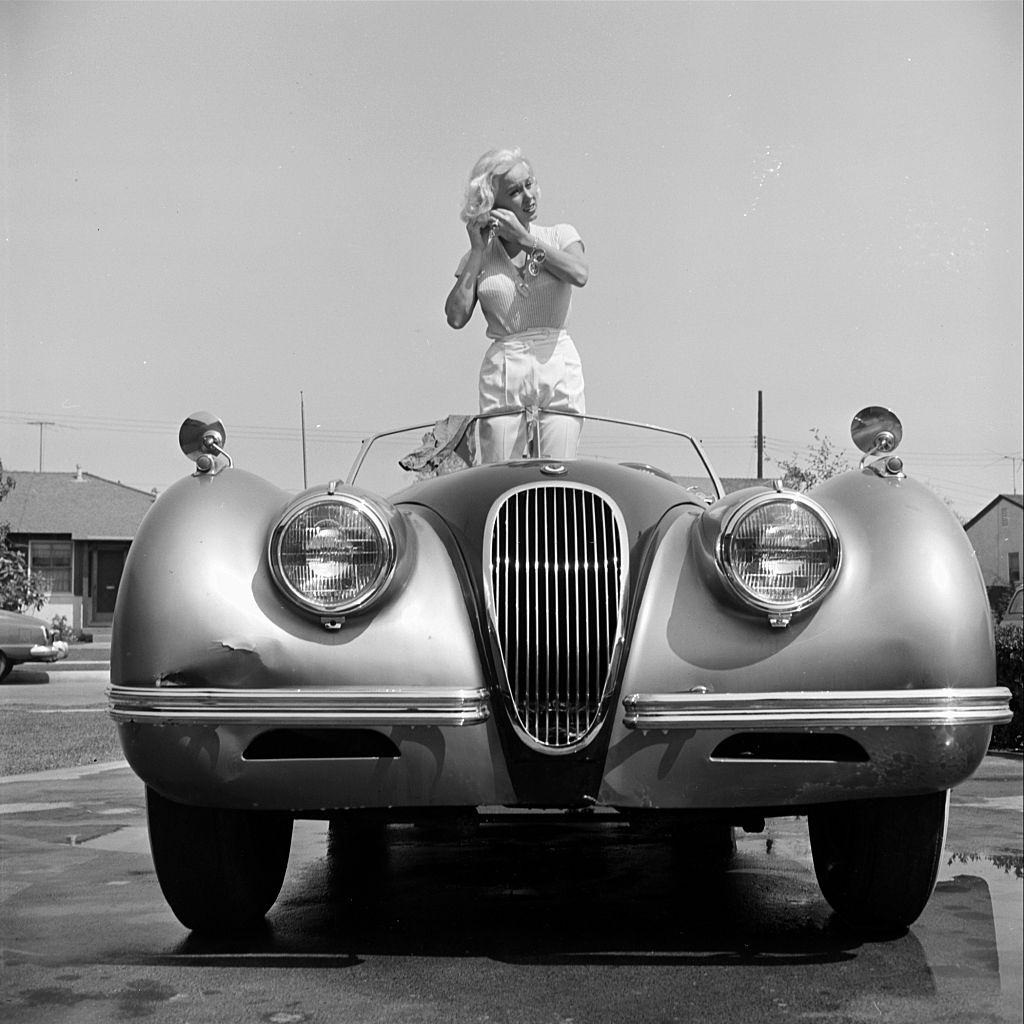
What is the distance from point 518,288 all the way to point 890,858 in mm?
2407

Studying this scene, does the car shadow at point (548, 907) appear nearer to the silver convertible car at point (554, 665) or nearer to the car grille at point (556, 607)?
the silver convertible car at point (554, 665)

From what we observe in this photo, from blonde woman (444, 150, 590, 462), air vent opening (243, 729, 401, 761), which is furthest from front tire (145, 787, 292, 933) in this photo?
blonde woman (444, 150, 590, 462)

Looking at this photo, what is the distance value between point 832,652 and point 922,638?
0.71 feet

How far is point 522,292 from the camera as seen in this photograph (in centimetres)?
453

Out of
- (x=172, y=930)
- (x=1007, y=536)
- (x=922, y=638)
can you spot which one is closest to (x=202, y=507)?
(x=172, y=930)

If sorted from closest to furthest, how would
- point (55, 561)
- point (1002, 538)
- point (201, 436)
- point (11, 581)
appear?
point (201, 436)
point (11, 581)
point (55, 561)
point (1002, 538)

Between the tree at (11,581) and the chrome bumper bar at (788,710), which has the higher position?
the tree at (11,581)

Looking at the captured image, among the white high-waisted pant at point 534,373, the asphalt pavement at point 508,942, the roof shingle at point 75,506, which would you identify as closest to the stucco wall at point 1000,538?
the roof shingle at point 75,506

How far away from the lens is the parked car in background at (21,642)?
487 inches

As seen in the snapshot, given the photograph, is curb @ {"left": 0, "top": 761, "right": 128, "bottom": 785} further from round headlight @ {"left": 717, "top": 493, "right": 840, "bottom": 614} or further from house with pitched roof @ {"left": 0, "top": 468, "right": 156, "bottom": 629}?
house with pitched roof @ {"left": 0, "top": 468, "right": 156, "bottom": 629}

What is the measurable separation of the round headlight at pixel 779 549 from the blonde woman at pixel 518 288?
1.46 m

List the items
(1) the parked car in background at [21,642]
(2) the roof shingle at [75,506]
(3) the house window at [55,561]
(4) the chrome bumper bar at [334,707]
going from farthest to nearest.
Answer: (2) the roof shingle at [75,506] < (3) the house window at [55,561] < (1) the parked car in background at [21,642] < (4) the chrome bumper bar at [334,707]

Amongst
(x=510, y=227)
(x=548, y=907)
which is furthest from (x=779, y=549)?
(x=510, y=227)

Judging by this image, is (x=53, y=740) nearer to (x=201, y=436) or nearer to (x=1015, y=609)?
(x=201, y=436)
